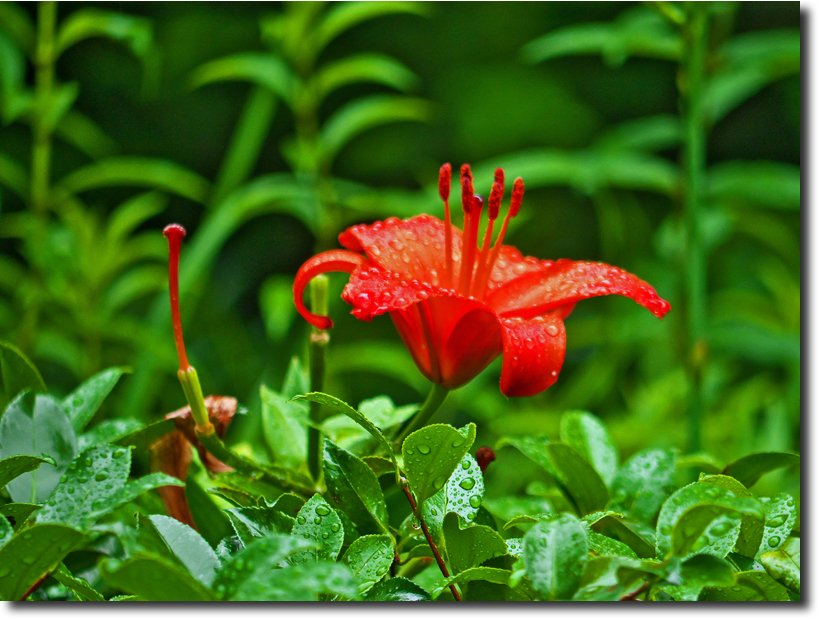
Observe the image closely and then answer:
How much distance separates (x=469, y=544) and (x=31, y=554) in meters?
0.14

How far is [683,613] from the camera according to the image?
26 cm

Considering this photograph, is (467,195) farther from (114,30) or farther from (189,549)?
(114,30)

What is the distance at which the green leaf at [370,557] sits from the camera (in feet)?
0.76

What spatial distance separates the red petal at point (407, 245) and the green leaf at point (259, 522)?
11 centimetres

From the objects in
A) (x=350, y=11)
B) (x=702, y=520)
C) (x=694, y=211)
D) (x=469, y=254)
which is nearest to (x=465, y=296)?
(x=469, y=254)

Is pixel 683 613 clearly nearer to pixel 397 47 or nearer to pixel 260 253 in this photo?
pixel 260 253

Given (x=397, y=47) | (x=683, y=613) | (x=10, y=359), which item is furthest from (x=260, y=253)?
(x=683, y=613)

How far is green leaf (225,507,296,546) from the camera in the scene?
0.24 meters

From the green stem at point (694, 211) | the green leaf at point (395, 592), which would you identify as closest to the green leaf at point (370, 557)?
the green leaf at point (395, 592)

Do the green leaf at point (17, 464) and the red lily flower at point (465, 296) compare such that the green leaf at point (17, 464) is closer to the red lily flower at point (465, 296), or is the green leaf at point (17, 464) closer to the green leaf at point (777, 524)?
the red lily flower at point (465, 296)

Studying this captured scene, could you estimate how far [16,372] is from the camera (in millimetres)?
302

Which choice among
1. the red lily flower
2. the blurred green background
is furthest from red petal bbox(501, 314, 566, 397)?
the blurred green background

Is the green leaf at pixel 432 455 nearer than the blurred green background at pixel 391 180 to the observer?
Yes

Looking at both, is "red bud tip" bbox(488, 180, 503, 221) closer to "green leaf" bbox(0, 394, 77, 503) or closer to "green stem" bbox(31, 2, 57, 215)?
"green leaf" bbox(0, 394, 77, 503)
